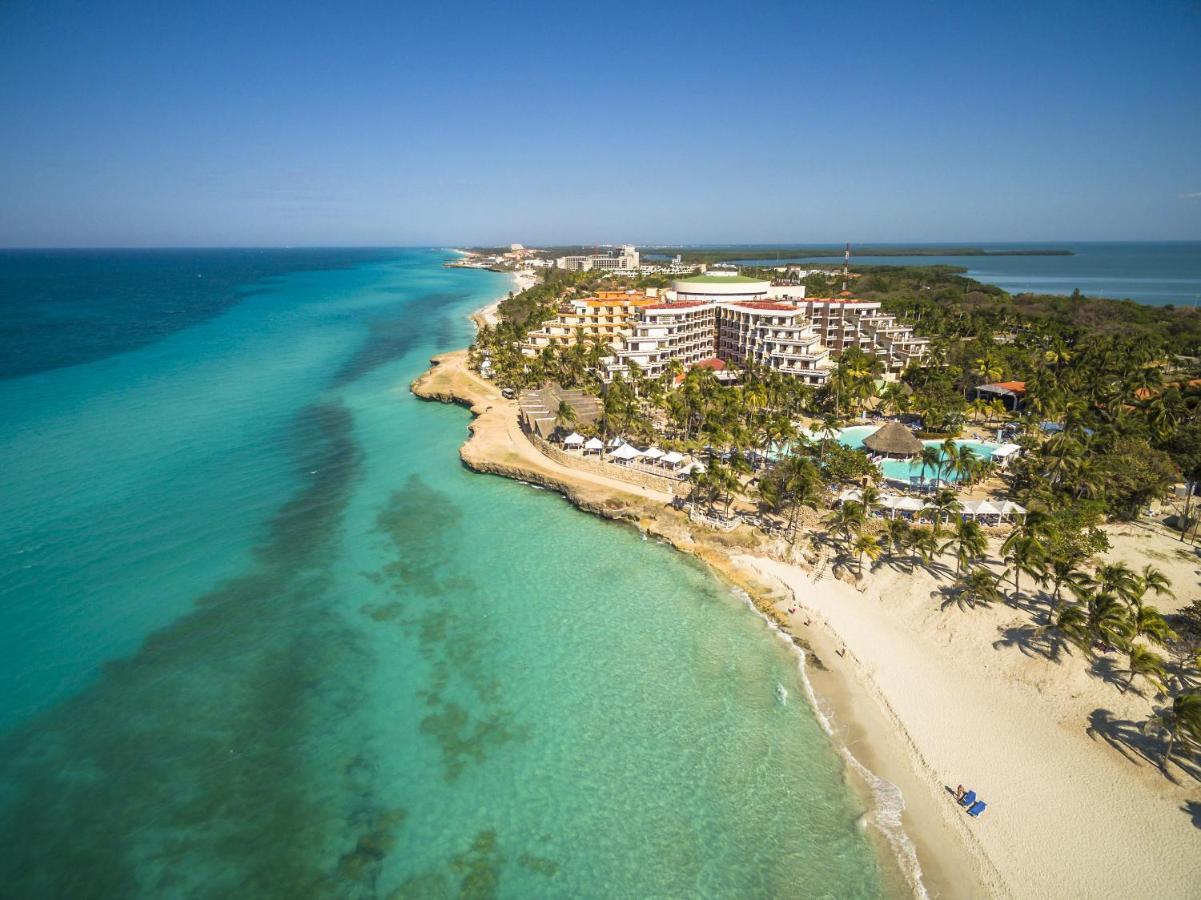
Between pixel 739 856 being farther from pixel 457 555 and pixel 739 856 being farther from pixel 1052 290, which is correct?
pixel 1052 290

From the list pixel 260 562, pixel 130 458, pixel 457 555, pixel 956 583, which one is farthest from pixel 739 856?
pixel 130 458

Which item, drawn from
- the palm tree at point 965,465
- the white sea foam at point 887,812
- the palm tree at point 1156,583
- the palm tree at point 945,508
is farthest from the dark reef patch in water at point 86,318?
the palm tree at point 1156,583

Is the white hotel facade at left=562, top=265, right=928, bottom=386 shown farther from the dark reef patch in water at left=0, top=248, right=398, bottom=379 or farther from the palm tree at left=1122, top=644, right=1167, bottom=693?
the dark reef patch in water at left=0, top=248, right=398, bottom=379

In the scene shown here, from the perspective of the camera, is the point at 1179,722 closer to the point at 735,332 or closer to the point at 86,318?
the point at 735,332

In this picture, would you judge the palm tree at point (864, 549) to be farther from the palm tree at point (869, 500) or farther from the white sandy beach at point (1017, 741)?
the palm tree at point (869, 500)

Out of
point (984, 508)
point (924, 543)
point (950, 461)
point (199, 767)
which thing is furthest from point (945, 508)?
point (199, 767)
